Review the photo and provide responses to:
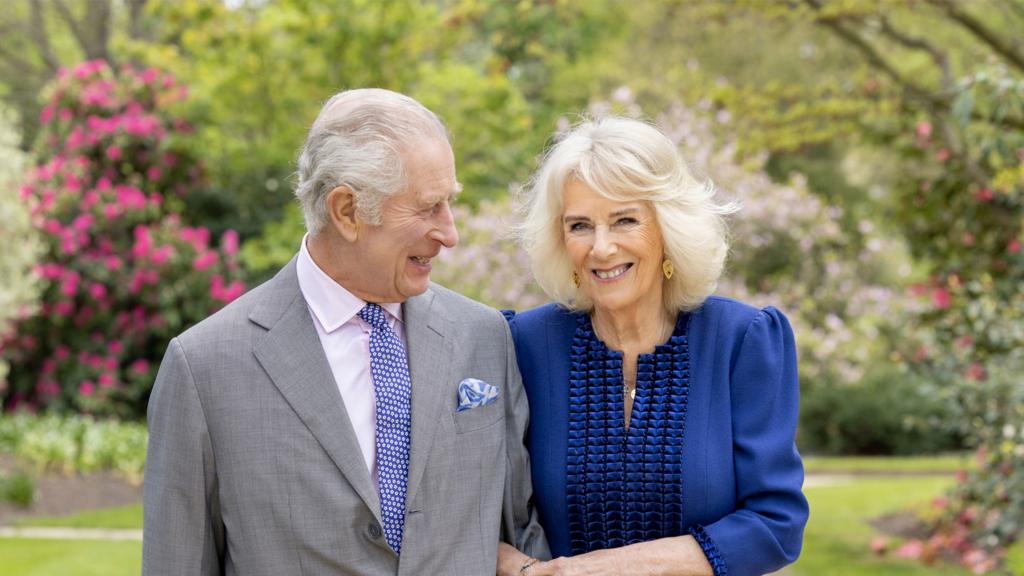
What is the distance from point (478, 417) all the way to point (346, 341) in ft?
1.13

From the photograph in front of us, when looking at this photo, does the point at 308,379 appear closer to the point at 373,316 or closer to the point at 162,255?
the point at 373,316

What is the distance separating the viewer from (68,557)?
285 inches

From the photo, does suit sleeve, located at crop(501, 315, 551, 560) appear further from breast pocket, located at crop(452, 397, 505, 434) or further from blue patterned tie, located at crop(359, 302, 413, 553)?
blue patterned tie, located at crop(359, 302, 413, 553)

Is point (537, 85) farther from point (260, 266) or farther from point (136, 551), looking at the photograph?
point (136, 551)

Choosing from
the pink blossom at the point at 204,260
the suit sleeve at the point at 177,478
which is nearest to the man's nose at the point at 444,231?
the suit sleeve at the point at 177,478

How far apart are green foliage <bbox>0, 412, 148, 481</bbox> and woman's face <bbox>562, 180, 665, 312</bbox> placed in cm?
831

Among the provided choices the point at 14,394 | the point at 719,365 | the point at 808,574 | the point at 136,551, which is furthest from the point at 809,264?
the point at 719,365

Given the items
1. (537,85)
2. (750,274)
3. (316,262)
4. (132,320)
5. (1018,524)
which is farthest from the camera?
(537,85)

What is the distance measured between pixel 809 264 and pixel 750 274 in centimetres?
99

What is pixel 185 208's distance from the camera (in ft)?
44.8

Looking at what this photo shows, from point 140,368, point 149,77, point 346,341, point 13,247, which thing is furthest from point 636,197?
point 149,77

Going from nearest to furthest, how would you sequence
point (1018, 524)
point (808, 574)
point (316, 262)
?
point (316, 262)
point (1018, 524)
point (808, 574)

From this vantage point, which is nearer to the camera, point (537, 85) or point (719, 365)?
point (719, 365)

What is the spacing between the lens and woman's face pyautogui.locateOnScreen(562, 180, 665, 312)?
274cm
